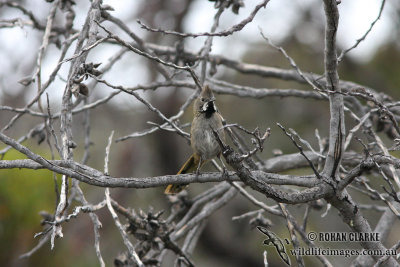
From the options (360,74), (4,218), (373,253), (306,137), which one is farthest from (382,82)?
(4,218)

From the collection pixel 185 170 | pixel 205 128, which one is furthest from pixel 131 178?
pixel 185 170

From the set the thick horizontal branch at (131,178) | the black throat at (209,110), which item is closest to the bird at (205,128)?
the black throat at (209,110)

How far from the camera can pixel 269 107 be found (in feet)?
29.0

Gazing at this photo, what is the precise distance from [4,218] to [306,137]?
5182 millimetres

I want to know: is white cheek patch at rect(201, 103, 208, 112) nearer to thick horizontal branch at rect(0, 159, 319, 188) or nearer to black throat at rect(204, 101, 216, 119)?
black throat at rect(204, 101, 216, 119)

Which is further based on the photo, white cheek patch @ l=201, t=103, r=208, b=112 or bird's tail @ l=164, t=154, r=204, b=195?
bird's tail @ l=164, t=154, r=204, b=195

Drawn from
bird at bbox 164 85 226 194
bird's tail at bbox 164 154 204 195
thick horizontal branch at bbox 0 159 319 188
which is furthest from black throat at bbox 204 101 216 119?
thick horizontal branch at bbox 0 159 319 188

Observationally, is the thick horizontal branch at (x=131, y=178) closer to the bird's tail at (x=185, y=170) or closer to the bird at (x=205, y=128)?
the bird at (x=205, y=128)

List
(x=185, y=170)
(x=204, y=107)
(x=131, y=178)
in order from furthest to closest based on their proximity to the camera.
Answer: (x=185, y=170)
(x=204, y=107)
(x=131, y=178)

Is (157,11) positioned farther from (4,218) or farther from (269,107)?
(4,218)

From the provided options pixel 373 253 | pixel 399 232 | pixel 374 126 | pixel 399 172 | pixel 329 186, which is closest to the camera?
pixel 329 186

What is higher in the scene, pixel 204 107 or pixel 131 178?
pixel 204 107

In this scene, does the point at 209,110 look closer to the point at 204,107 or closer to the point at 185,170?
the point at 204,107

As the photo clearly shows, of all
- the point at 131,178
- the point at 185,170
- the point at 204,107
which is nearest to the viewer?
the point at 131,178
